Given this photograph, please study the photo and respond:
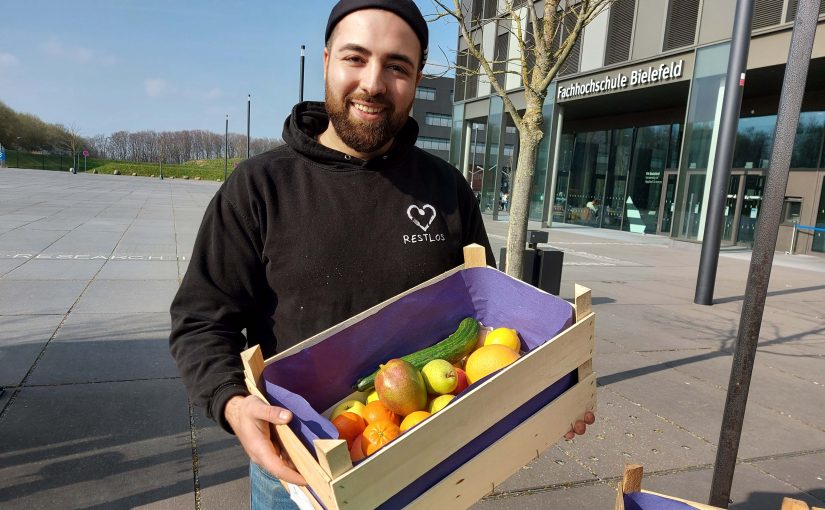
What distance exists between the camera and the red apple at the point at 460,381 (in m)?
1.47

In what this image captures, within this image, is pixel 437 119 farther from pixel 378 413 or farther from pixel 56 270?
pixel 378 413

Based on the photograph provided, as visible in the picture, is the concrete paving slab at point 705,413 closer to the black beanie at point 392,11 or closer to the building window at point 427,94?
the black beanie at point 392,11

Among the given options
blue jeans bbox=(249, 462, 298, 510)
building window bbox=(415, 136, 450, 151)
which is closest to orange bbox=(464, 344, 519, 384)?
blue jeans bbox=(249, 462, 298, 510)

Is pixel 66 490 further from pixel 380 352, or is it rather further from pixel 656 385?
pixel 656 385

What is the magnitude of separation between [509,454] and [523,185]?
14.8ft

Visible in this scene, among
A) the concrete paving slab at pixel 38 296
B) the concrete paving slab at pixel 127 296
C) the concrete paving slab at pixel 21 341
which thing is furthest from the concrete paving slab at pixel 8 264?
the concrete paving slab at pixel 21 341

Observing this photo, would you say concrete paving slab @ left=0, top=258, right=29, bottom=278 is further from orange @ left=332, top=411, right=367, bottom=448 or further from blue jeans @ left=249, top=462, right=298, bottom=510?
orange @ left=332, top=411, right=367, bottom=448

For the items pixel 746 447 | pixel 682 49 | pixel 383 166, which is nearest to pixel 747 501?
pixel 746 447

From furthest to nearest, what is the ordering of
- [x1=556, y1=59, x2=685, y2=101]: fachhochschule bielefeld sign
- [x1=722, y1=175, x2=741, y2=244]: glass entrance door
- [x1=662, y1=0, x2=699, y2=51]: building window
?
[x1=722, y1=175, x2=741, y2=244]: glass entrance door
[x1=556, y1=59, x2=685, y2=101]: fachhochschule bielefeld sign
[x1=662, y1=0, x2=699, y2=51]: building window

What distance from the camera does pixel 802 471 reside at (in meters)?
3.46

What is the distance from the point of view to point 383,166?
72.2 inches

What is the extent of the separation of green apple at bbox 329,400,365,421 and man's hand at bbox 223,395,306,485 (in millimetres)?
233

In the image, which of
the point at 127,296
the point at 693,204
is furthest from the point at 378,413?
the point at 693,204

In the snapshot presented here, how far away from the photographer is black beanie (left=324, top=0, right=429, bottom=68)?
1621mm
